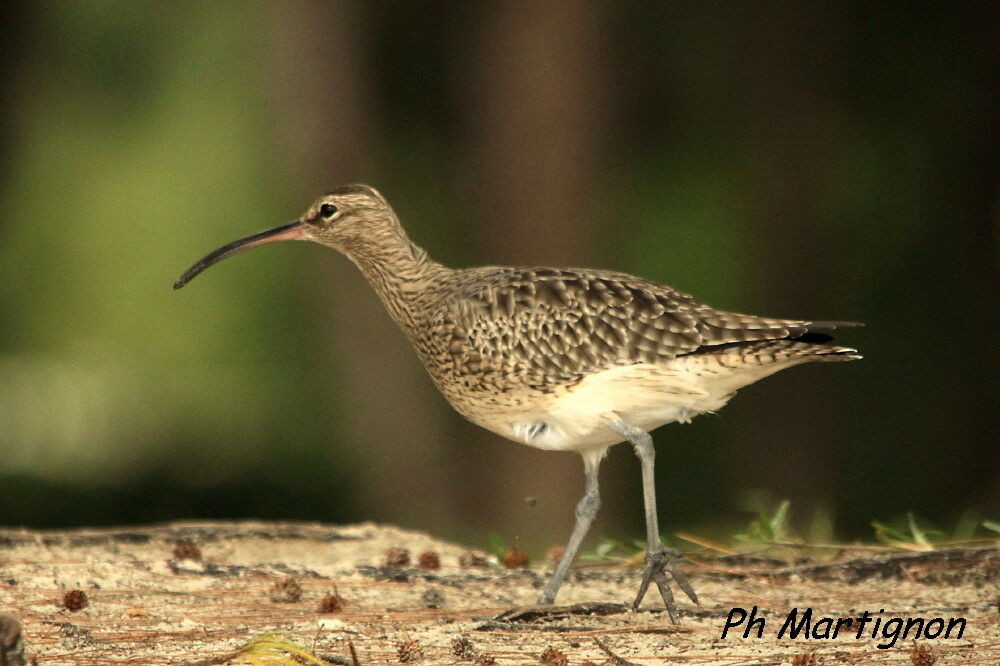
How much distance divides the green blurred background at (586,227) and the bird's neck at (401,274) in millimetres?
4665

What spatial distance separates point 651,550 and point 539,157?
24.9 ft

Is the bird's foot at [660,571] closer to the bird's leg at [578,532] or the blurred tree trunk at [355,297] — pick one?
the bird's leg at [578,532]

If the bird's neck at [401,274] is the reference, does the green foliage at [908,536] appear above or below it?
below

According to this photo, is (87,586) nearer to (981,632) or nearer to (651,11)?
(981,632)

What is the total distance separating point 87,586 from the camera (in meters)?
6.14

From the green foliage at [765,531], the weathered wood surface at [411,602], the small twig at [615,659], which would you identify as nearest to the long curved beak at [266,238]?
the weathered wood surface at [411,602]

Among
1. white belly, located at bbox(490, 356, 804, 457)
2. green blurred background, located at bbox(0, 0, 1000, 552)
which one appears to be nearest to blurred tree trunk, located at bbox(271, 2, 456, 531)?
green blurred background, located at bbox(0, 0, 1000, 552)

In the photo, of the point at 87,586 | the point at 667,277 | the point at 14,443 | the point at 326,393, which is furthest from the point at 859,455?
the point at 87,586

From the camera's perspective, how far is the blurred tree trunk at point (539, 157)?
13.1m

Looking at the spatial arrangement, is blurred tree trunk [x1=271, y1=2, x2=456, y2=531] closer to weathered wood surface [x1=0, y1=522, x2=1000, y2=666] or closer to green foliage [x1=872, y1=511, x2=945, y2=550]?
weathered wood surface [x1=0, y1=522, x2=1000, y2=666]

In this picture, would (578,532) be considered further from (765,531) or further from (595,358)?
(765,531)

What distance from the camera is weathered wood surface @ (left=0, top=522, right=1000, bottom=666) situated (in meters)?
5.27

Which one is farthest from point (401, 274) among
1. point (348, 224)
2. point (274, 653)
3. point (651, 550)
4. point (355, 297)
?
point (355, 297)

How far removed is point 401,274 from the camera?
24.0 ft
